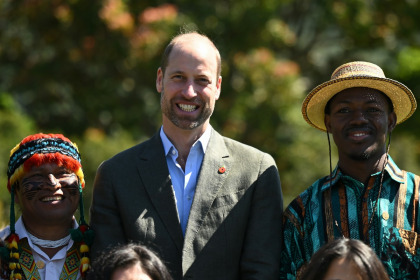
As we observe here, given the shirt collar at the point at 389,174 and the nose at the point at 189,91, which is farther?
the nose at the point at 189,91

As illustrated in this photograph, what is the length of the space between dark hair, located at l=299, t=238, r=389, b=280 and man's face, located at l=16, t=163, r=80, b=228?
1.56 m

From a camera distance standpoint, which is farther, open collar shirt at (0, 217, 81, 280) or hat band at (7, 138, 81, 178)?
hat band at (7, 138, 81, 178)

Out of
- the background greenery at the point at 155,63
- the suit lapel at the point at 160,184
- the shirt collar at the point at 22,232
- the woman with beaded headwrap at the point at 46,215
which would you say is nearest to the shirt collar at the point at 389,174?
the suit lapel at the point at 160,184

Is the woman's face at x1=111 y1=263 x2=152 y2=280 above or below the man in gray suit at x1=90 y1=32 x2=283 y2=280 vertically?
below

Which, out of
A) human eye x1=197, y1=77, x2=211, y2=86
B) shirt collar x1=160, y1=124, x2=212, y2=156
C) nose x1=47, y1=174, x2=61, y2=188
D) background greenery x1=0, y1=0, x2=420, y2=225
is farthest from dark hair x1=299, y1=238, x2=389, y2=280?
background greenery x1=0, y1=0, x2=420, y2=225

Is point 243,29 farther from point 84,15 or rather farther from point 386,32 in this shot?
point 386,32

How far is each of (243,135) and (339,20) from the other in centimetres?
321

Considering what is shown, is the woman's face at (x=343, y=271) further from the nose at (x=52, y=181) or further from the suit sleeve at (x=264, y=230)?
the nose at (x=52, y=181)

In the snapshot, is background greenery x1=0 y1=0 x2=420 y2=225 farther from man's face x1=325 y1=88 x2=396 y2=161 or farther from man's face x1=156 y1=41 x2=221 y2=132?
man's face x1=325 y1=88 x2=396 y2=161

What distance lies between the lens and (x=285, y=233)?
4.81 meters

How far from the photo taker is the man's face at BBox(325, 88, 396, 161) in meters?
4.61

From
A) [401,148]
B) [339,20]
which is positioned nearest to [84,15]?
[339,20]

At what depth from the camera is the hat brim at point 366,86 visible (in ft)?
15.3

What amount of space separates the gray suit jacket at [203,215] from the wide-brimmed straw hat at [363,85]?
49 centimetres
